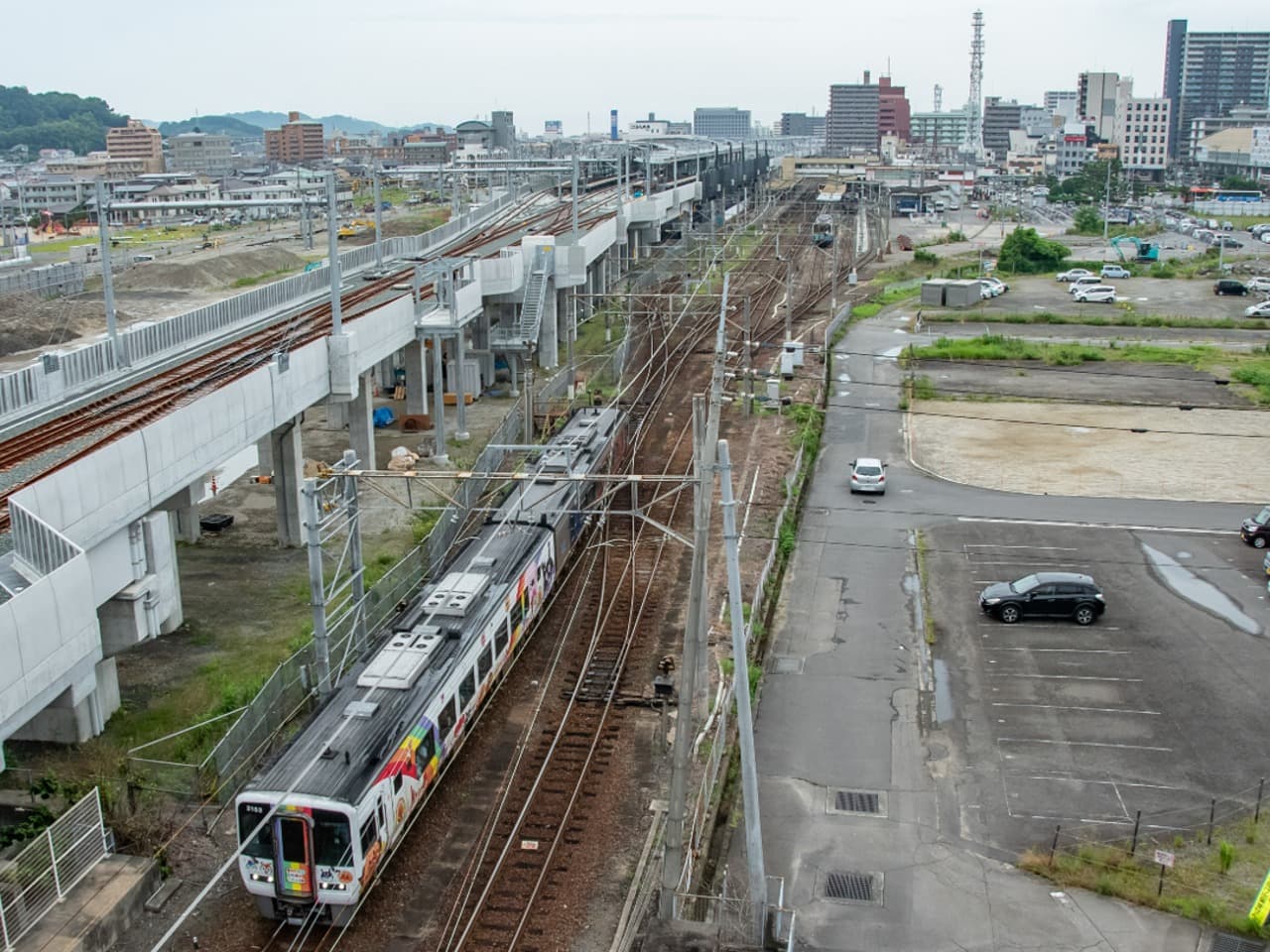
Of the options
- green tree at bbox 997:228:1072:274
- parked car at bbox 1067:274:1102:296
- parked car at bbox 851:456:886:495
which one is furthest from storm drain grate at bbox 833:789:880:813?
green tree at bbox 997:228:1072:274

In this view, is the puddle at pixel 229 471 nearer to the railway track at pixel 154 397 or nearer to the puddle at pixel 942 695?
the railway track at pixel 154 397

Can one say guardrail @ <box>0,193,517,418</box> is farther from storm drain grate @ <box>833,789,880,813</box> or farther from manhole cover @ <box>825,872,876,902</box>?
manhole cover @ <box>825,872,876,902</box>

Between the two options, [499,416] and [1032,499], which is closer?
[1032,499]

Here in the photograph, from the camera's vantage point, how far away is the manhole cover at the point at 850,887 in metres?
14.6

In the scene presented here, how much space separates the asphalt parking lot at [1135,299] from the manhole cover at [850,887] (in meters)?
46.3

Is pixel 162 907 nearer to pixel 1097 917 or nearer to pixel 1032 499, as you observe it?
pixel 1097 917

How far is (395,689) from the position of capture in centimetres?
1555

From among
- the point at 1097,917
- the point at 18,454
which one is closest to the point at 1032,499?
the point at 1097,917

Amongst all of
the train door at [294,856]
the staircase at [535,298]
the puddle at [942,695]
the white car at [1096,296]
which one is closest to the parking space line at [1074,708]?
the puddle at [942,695]

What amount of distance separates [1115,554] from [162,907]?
20.0 meters

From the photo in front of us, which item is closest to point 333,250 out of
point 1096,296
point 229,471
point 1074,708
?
point 229,471

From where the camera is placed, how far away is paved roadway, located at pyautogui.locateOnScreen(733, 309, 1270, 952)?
14562 millimetres

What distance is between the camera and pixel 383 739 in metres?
14.4

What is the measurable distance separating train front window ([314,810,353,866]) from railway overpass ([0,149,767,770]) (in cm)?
324
